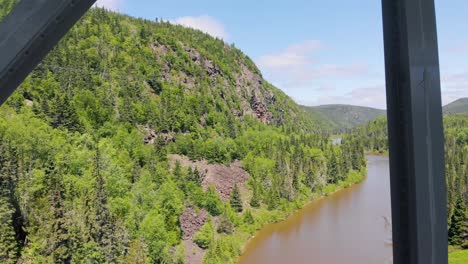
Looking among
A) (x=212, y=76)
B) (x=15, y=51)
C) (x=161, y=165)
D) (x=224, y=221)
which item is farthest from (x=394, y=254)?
(x=212, y=76)

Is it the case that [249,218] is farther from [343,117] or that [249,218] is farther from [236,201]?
[343,117]

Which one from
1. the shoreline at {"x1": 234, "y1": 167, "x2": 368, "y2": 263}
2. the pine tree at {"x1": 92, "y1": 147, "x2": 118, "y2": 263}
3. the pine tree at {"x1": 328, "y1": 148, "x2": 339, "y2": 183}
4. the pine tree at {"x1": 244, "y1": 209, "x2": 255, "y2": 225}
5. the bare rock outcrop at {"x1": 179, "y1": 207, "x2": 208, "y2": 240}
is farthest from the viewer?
the pine tree at {"x1": 328, "y1": 148, "x2": 339, "y2": 183}

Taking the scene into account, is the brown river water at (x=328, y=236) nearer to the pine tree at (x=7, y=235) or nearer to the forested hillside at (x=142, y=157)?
the forested hillside at (x=142, y=157)

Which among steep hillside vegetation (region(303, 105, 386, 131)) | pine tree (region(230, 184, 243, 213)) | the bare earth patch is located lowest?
pine tree (region(230, 184, 243, 213))

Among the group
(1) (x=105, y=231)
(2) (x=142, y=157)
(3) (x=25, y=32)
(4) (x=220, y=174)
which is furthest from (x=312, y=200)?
(3) (x=25, y=32)

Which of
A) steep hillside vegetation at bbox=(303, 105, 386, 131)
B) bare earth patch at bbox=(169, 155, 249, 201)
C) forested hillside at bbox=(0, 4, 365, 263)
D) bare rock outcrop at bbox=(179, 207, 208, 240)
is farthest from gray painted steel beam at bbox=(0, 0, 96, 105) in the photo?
steep hillside vegetation at bbox=(303, 105, 386, 131)

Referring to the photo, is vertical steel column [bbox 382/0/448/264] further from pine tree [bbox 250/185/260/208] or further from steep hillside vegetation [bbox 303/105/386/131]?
steep hillside vegetation [bbox 303/105/386/131]

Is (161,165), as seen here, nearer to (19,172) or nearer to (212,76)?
(19,172)
